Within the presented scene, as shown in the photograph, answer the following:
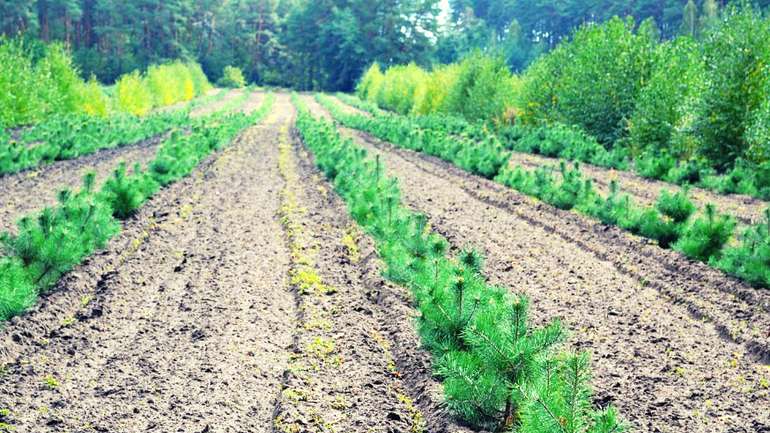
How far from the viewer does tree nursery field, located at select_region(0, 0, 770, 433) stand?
5535 mm

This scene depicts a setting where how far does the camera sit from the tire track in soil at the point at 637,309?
5895 millimetres

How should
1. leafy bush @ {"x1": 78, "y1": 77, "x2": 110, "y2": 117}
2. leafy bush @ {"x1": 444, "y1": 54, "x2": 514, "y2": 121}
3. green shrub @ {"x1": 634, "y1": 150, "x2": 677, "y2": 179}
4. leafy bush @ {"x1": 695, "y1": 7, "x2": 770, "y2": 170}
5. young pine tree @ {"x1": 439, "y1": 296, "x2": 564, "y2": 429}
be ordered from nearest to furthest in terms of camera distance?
1. young pine tree @ {"x1": 439, "y1": 296, "x2": 564, "y2": 429}
2. green shrub @ {"x1": 634, "y1": 150, "x2": 677, "y2": 179}
3. leafy bush @ {"x1": 695, "y1": 7, "x2": 770, "y2": 170}
4. leafy bush @ {"x1": 444, "y1": 54, "x2": 514, "y2": 121}
5. leafy bush @ {"x1": 78, "y1": 77, "x2": 110, "y2": 117}

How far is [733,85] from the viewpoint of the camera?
66.2 ft

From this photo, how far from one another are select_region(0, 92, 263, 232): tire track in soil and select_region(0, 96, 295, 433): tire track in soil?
281 centimetres

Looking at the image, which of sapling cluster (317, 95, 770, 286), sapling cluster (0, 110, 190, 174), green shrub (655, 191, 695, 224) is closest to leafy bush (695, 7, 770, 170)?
sapling cluster (317, 95, 770, 286)

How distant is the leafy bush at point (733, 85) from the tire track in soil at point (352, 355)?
1374cm

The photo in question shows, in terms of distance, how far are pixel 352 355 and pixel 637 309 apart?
11.6 ft

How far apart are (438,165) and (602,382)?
1624 cm

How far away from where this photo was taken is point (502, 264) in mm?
10148

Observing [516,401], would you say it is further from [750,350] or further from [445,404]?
[750,350]

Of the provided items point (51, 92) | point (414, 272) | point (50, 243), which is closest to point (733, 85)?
point (414, 272)

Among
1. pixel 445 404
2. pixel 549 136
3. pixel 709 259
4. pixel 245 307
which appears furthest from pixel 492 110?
pixel 445 404

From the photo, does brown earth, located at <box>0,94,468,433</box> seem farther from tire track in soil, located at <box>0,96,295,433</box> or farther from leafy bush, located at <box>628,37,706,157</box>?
leafy bush, located at <box>628,37,706,157</box>

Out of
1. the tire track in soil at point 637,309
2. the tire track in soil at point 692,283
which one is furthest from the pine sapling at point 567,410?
the tire track in soil at point 692,283
